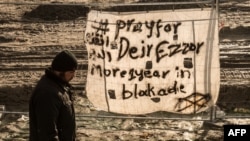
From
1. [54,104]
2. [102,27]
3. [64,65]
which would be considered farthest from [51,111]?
[102,27]

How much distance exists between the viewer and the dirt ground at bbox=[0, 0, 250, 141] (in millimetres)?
7945

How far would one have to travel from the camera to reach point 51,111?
4719mm

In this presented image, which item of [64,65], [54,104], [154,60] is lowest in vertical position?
[154,60]

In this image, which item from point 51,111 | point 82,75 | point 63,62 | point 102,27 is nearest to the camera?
point 51,111

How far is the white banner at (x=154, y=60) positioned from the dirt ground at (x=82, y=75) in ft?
1.50

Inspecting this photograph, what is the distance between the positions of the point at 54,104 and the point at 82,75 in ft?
20.1

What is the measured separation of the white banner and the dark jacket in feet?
7.83

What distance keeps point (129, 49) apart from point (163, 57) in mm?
559

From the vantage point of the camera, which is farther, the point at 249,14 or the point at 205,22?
the point at 249,14

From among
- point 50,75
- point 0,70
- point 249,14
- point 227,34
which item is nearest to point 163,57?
point 50,75

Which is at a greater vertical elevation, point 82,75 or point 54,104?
point 54,104

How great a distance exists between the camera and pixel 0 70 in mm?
11445

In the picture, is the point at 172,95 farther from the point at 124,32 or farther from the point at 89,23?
the point at 89,23

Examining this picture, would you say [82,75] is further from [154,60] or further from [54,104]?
[54,104]
